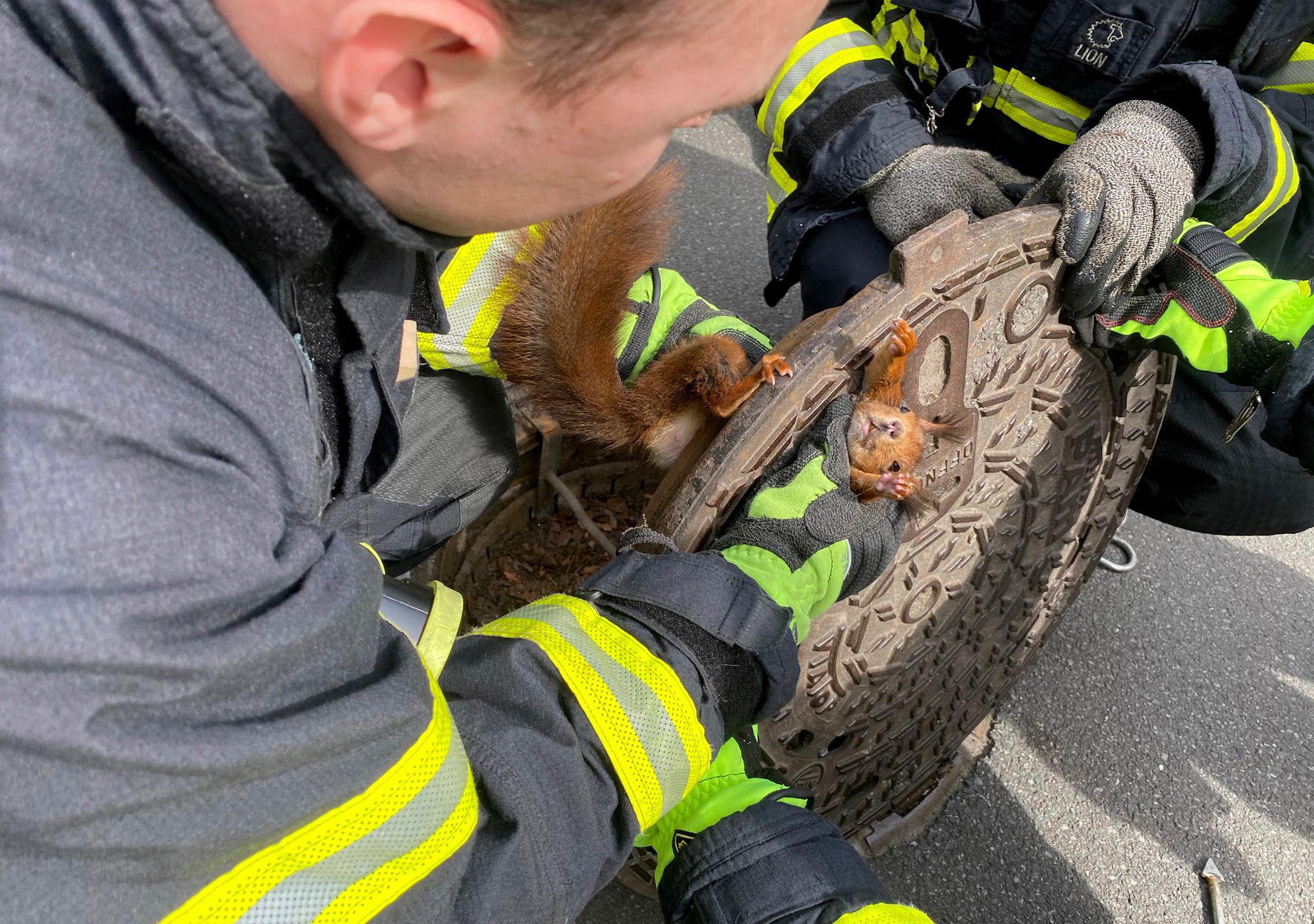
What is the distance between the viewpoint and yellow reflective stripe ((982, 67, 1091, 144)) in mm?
1805

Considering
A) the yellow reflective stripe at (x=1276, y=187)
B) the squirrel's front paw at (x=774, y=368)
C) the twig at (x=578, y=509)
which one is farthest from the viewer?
the twig at (x=578, y=509)

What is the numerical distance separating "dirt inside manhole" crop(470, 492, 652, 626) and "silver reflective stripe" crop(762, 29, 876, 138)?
3.71ft

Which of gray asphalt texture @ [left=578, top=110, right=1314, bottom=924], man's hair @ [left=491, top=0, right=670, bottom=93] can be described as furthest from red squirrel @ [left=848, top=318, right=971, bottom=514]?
gray asphalt texture @ [left=578, top=110, right=1314, bottom=924]

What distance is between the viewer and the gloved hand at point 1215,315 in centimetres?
133

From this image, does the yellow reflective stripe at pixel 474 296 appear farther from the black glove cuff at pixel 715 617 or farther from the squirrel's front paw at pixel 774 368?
the black glove cuff at pixel 715 617

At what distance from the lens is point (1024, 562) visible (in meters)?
1.68

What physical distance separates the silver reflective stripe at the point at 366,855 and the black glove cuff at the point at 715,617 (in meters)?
0.34

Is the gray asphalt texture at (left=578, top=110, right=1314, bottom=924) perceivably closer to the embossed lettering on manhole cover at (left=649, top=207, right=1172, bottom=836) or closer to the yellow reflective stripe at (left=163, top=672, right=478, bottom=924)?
the embossed lettering on manhole cover at (left=649, top=207, right=1172, bottom=836)

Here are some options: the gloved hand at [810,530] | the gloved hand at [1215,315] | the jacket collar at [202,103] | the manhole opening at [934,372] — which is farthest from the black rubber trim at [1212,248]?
the jacket collar at [202,103]

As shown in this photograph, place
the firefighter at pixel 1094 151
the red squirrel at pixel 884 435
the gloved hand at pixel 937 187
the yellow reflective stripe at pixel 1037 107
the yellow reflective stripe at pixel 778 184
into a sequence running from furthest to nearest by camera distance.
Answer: the yellow reflective stripe at pixel 778 184 → the yellow reflective stripe at pixel 1037 107 → the gloved hand at pixel 937 187 → the firefighter at pixel 1094 151 → the red squirrel at pixel 884 435

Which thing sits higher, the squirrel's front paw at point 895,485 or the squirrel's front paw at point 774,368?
the squirrel's front paw at point 774,368

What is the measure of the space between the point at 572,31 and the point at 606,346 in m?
1.08

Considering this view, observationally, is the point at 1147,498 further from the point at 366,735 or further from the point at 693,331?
the point at 366,735

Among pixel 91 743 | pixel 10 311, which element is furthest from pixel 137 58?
pixel 91 743
